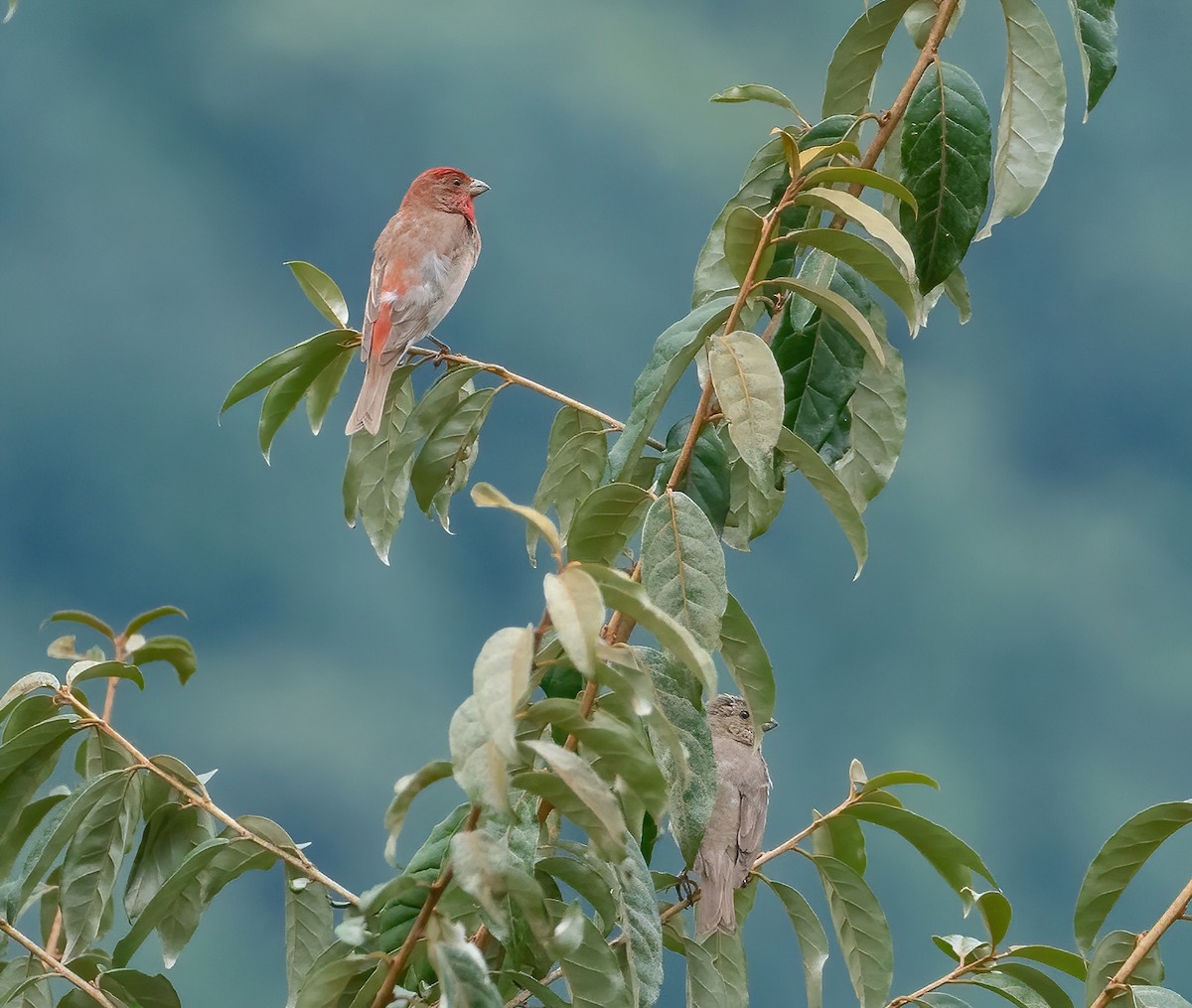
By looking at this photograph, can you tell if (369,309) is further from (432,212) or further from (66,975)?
(66,975)

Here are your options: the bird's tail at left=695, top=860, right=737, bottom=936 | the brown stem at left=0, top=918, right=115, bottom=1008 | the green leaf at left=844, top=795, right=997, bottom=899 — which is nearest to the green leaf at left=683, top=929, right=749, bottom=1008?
the bird's tail at left=695, top=860, right=737, bottom=936

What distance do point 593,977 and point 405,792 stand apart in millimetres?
460

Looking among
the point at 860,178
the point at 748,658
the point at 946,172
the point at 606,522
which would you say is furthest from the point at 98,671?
the point at 946,172

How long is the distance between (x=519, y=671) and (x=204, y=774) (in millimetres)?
1357

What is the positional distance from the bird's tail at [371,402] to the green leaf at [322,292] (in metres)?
0.23

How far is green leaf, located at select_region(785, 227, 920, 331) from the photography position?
1827 millimetres

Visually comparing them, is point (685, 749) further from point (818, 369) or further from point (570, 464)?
point (570, 464)

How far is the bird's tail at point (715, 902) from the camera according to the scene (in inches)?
95.5

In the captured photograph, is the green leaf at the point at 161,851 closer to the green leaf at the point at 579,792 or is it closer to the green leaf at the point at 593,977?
the green leaf at the point at 593,977

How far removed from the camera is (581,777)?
4.52 ft

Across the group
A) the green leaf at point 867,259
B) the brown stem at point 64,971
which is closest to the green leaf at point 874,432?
the green leaf at point 867,259

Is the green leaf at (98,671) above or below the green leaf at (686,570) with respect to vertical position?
below

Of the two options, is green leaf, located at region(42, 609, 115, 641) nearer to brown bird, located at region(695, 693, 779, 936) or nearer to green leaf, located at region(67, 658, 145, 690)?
green leaf, located at region(67, 658, 145, 690)

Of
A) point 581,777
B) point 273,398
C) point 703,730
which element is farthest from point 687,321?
point 273,398
